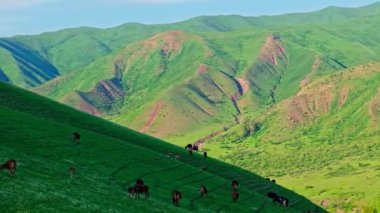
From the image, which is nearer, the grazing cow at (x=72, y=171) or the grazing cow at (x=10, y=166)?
the grazing cow at (x=10, y=166)

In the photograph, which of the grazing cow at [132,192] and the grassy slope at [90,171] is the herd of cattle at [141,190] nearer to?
the grazing cow at [132,192]

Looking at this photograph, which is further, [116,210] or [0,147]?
[0,147]

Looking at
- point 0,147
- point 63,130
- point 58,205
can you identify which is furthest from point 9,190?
point 63,130

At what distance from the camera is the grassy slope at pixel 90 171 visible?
53625 mm

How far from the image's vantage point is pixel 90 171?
244ft

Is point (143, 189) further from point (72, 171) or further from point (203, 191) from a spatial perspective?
point (203, 191)

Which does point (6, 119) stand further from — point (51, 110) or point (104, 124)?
point (104, 124)

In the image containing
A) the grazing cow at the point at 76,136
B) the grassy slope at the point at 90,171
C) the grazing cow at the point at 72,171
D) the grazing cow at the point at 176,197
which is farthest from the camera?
the grazing cow at the point at 76,136

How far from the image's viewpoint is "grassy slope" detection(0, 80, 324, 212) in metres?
53.6

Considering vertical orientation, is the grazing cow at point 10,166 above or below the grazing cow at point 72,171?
below

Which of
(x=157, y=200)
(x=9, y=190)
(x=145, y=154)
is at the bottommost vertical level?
(x=9, y=190)

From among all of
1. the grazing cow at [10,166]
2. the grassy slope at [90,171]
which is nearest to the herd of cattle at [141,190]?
the grazing cow at [10,166]

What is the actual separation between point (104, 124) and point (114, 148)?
3374 centimetres

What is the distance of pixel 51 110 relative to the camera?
122 meters
